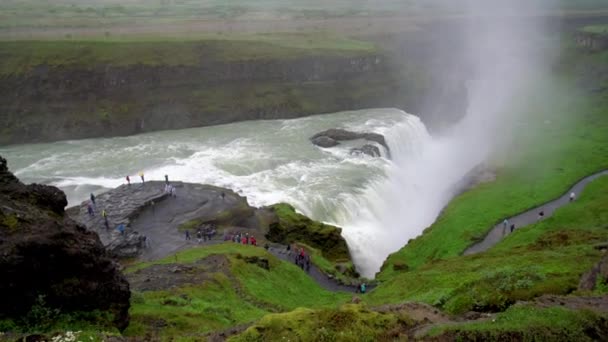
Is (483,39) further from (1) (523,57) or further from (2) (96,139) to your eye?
(2) (96,139)

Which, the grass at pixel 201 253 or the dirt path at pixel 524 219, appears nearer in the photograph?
the grass at pixel 201 253

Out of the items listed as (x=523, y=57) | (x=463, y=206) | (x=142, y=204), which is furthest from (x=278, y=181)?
(x=523, y=57)

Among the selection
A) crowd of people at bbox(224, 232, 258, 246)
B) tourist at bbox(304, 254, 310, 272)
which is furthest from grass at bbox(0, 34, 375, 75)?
tourist at bbox(304, 254, 310, 272)

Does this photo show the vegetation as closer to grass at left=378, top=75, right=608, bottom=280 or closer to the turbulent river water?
grass at left=378, top=75, right=608, bottom=280

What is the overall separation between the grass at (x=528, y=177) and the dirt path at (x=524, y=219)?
426 millimetres

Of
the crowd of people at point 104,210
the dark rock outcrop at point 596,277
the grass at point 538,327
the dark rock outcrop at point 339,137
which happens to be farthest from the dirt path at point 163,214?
the dark rock outcrop at point 339,137

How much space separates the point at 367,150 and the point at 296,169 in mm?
9234

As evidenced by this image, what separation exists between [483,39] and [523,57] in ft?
47.0

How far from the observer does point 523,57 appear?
115750 millimetres

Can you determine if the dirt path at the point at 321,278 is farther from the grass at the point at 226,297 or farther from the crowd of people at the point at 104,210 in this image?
the crowd of people at the point at 104,210

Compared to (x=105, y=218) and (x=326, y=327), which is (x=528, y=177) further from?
(x=326, y=327)

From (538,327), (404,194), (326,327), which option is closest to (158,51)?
(404,194)

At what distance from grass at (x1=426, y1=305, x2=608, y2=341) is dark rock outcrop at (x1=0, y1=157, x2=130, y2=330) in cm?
885

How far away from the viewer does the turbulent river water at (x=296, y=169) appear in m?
37.7
